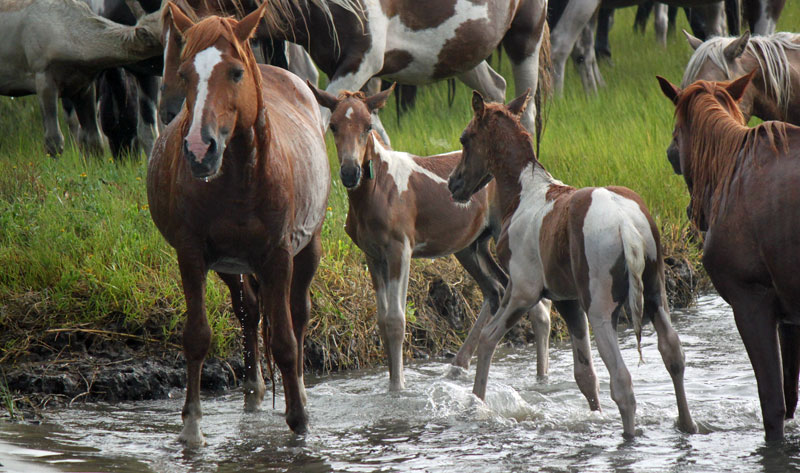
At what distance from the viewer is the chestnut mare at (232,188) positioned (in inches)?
187

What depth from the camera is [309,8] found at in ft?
26.8

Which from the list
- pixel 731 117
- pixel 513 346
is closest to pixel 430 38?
pixel 513 346

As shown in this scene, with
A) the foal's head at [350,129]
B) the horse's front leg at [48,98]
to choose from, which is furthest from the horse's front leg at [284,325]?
the horse's front leg at [48,98]

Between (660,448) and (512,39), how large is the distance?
551cm

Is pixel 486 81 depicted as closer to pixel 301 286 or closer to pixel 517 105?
pixel 517 105

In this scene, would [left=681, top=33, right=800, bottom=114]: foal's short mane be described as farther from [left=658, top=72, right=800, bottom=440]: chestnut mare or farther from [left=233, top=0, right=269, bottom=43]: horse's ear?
[left=233, top=0, right=269, bottom=43]: horse's ear

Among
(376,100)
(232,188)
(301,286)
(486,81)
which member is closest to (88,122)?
(486,81)

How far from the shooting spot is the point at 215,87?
474cm

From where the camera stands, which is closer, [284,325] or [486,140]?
[284,325]

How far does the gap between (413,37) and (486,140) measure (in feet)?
8.93

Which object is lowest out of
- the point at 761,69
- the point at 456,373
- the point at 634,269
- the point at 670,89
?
the point at 456,373

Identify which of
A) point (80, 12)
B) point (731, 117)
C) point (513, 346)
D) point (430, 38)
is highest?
point (80, 12)

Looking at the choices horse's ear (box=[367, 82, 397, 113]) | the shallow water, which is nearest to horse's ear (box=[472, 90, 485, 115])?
horse's ear (box=[367, 82, 397, 113])

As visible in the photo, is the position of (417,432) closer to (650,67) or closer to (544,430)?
(544,430)
